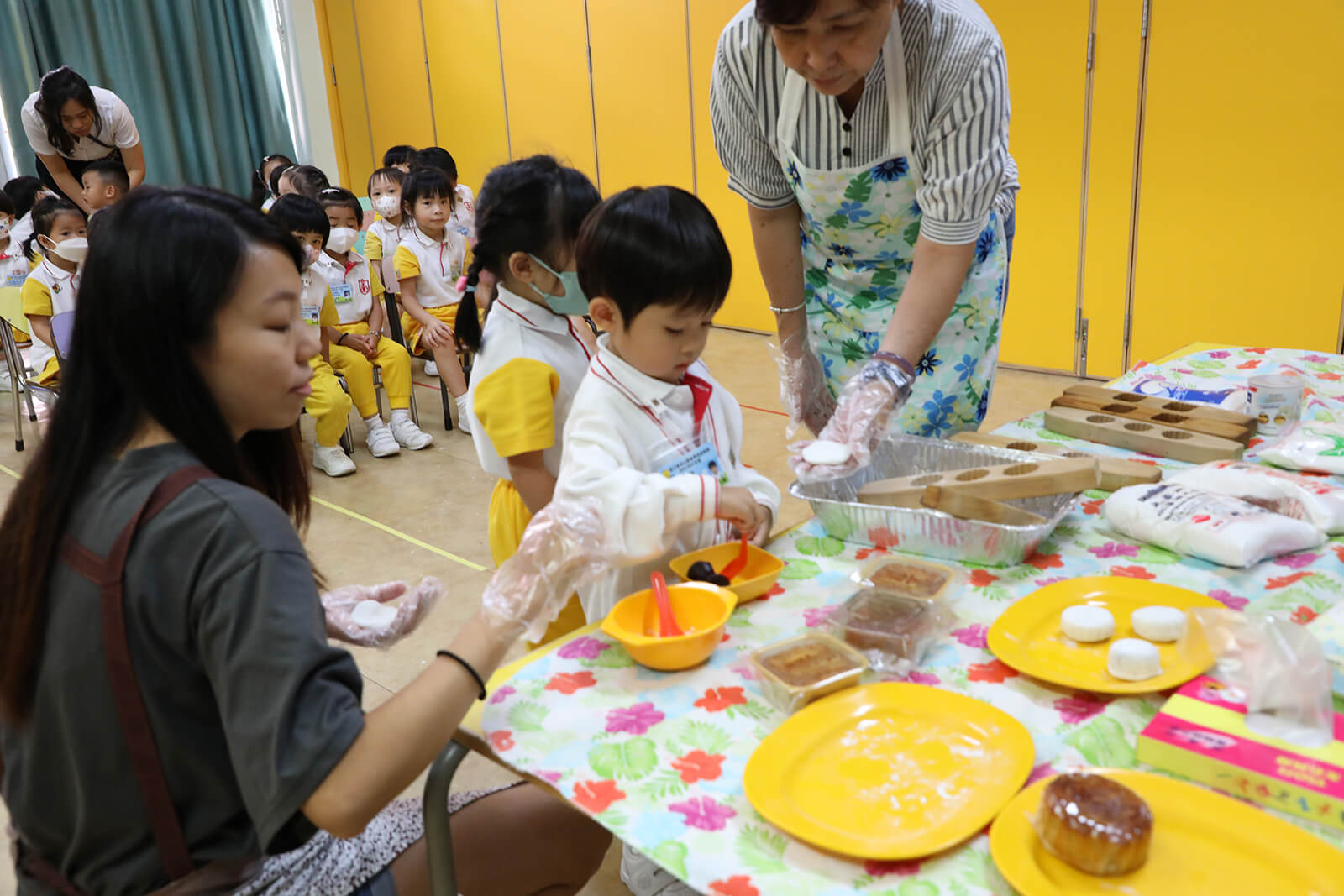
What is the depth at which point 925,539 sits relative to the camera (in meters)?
1.27

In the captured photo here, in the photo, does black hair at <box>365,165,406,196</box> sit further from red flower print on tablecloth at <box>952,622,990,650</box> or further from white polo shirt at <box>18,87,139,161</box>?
red flower print on tablecloth at <box>952,622,990,650</box>

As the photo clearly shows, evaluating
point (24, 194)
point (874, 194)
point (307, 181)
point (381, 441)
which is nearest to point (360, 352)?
point (381, 441)

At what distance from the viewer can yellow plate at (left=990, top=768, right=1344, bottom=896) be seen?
699mm

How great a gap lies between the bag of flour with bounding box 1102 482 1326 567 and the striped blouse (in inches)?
18.7

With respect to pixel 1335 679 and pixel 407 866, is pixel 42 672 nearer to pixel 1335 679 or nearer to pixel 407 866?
pixel 407 866

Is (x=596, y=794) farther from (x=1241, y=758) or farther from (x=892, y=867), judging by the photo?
(x=1241, y=758)

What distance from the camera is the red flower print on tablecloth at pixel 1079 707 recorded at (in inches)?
36.1

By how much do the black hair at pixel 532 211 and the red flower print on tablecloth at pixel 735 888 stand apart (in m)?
1.00

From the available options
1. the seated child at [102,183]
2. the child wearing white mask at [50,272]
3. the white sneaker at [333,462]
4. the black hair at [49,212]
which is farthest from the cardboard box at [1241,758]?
the seated child at [102,183]

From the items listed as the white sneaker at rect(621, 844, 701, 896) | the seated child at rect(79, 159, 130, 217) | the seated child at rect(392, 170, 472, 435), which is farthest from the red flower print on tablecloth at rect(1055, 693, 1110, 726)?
the seated child at rect(79, 159, 130, 217)

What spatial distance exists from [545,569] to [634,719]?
18 cm

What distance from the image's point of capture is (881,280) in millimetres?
1717

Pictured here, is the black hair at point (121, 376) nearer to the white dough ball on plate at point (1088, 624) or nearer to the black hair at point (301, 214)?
the white dough ball on plate at point (1088, 624)

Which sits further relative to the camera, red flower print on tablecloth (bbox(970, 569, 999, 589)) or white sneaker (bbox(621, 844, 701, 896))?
white sneaker (bbox(621, 844, 701, 896))
